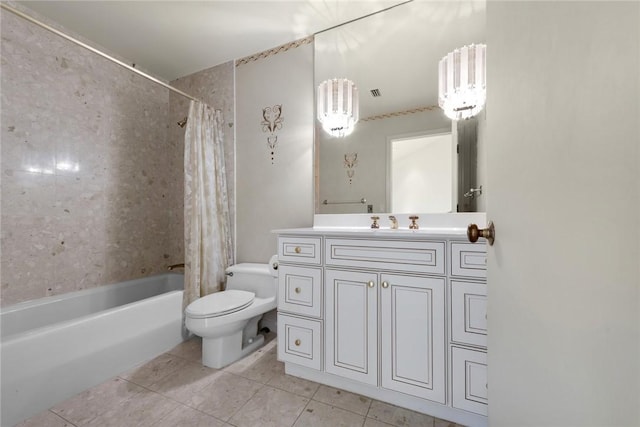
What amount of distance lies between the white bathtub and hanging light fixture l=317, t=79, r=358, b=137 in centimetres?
174

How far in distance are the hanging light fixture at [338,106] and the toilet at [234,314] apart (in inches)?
42.8

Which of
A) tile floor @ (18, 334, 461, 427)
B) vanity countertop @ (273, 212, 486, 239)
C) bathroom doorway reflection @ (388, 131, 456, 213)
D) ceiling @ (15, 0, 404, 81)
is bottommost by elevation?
tile floor @ (18, 334, 461, 427)

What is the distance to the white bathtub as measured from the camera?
1271mm

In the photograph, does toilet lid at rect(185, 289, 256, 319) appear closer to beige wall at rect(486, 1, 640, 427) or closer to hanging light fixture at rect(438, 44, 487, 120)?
beige wall at rect(486, 1, 640, 427)


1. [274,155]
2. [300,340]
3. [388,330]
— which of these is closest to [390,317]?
[388,330]

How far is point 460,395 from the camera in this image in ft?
3.97

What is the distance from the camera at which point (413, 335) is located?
1298 millimetres

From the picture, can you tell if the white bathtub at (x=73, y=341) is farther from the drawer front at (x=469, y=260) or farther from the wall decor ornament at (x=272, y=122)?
the drawer front at (x=469, y=260)

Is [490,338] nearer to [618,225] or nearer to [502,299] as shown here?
[502,299]

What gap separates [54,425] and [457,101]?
8.89ft

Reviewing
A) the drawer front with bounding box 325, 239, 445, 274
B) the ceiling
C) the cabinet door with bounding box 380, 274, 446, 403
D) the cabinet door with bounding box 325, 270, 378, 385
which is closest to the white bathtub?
the cabinet door with bounding box 325, 270, 378, 385

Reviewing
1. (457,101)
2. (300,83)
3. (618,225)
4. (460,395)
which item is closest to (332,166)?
(300,83)

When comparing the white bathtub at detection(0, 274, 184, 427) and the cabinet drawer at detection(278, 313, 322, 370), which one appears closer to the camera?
the white bathtub at detection(0, 274, 184, 427)

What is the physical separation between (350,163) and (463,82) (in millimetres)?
840
